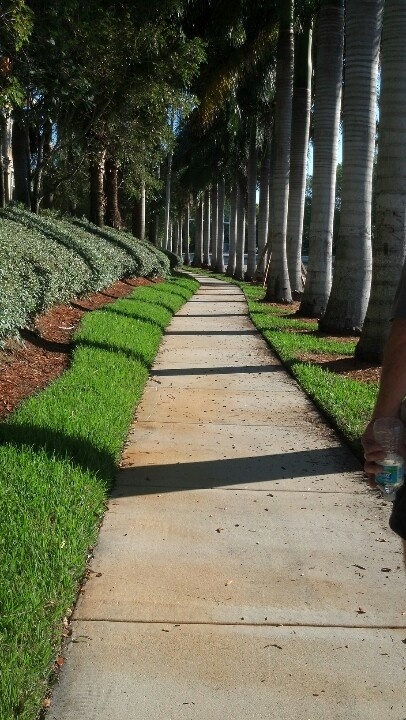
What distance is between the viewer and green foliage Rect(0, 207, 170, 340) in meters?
8.69

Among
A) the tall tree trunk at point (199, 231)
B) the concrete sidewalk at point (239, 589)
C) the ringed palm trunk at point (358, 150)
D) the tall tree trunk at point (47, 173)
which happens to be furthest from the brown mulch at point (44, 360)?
the tall tree trunk at point (199, 231)

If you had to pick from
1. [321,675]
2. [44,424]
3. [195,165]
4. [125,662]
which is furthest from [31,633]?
[195,165]

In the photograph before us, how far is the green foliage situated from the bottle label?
20.0 ft

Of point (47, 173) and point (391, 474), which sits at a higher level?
point (47, 173)

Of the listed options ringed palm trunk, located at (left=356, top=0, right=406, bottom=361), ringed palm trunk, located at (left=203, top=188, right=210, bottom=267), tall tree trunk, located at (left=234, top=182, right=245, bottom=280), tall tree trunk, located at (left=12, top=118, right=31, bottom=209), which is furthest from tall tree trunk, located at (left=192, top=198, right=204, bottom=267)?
ringed palm trunk, located at (left=356, top=0, right=406, bottom=361)

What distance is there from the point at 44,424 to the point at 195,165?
116 ft

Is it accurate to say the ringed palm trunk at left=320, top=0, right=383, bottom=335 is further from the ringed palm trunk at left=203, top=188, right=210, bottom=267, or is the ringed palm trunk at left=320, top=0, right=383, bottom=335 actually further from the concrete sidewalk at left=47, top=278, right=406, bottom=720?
the ringed palm trunk at left=203, top=188, right=210, bottom=267

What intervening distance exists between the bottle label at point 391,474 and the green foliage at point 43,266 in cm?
611

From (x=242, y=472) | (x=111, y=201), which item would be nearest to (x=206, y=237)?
(x=111, y=201)

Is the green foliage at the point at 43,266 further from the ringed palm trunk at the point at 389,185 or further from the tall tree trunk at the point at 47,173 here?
the ringed palm trunk at the point at 389,185

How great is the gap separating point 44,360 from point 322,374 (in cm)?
329

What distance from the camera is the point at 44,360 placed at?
906 centimetres

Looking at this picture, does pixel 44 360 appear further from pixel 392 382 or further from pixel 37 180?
pixel 37 180

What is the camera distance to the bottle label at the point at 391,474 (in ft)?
7.44
